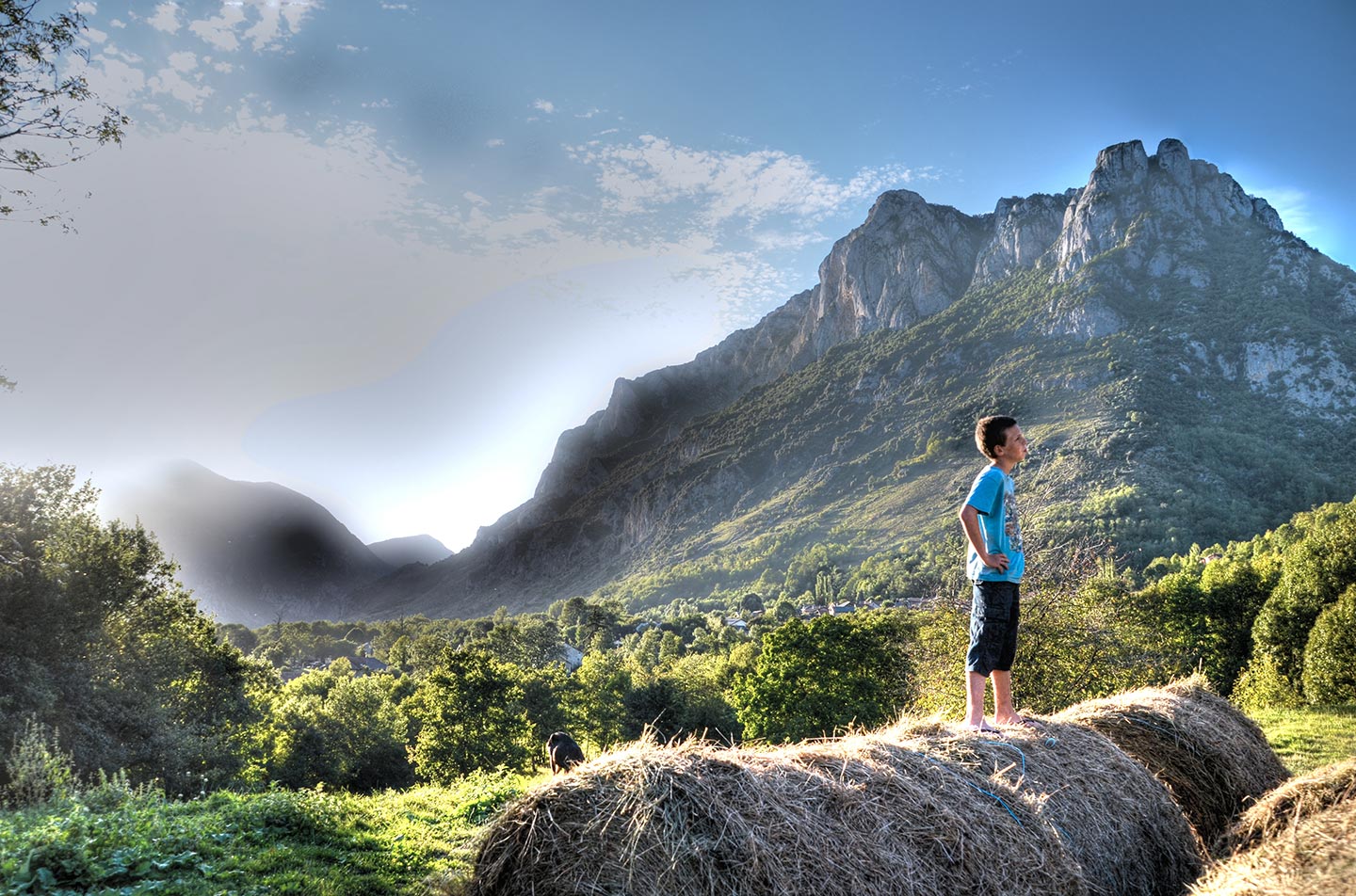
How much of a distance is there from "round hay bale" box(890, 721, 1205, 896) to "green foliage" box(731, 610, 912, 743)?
41.7 meters

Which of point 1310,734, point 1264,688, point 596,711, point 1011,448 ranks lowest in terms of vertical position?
point 596,711

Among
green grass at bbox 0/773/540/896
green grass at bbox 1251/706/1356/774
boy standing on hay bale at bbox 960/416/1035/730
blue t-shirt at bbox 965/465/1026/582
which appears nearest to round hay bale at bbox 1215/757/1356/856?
boy standing on hay bale at bbox 960/416/1035/730

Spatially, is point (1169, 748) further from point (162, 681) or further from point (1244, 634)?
point (1244, 634)

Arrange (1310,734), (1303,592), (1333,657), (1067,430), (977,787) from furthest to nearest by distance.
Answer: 1. (1067,430)
2. (1303,592)
3. (1333,657)
4. (1310,734)
5. (977,787)

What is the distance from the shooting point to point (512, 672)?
4991 cm

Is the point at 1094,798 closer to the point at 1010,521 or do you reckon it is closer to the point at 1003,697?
the point at 1003,697

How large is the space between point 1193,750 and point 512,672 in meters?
47.9

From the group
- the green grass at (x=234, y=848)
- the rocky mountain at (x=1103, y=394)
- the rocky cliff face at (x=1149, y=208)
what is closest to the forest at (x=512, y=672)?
the green grass at (x=234, y=848)

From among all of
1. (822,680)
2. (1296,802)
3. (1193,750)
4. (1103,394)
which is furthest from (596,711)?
(1103,394)

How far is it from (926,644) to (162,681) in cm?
2773

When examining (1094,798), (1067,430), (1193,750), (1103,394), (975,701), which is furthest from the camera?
(1103,394)

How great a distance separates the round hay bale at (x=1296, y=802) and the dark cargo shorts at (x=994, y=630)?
179 centimetres

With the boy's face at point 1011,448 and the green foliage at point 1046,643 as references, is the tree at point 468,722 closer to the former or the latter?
the green foliage at point 1046,643

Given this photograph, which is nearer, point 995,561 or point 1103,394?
point 995,561
